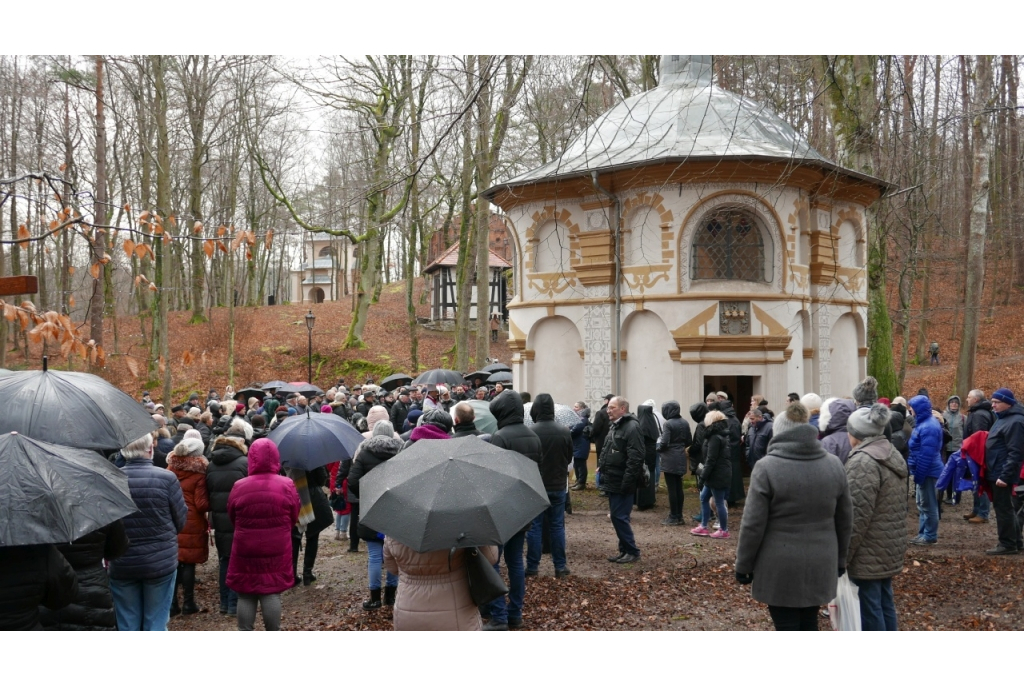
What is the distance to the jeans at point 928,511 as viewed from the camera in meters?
10.2

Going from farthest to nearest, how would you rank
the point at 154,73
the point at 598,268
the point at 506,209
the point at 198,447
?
1. the point at 154,73
2. the point at 506,209
3. the point at 598,268
4. the point at 198,447

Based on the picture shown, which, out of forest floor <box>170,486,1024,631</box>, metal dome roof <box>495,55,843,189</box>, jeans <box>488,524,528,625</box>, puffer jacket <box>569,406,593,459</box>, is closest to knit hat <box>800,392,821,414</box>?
forest floor <box>170,486,1024,631</box>

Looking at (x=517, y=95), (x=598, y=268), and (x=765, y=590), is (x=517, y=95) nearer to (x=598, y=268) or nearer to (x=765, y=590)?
(x=765, y=590)

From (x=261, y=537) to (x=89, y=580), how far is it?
1.13 metres

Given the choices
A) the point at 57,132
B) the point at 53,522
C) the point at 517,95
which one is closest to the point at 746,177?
the point at 517,95

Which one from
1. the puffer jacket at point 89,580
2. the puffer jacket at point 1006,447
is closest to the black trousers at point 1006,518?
the puffer jacket at point 1006,447

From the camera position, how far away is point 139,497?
5.94 meters

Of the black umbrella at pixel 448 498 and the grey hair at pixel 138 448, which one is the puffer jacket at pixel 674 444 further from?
the grey hair at pixel 138 448

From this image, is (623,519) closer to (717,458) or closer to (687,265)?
(717,458)

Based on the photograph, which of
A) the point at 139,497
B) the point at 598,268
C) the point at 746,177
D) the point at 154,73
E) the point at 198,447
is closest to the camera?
the point at 139,497

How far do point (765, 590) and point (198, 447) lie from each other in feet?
16.2

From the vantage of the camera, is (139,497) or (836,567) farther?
(139,497)

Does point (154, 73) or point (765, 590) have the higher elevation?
point (154, 73)

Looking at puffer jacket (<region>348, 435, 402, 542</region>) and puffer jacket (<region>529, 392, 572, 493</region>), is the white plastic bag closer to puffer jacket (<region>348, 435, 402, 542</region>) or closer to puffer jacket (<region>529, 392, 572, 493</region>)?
puffer jacket (<region>529, 392, 572, 493</region>)
